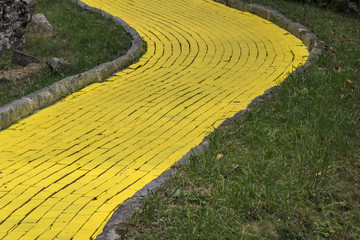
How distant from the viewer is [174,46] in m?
10.7

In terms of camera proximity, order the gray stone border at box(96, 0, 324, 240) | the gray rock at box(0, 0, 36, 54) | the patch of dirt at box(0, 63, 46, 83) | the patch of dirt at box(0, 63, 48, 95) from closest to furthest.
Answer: the gray stone border at box(96, 0, 324, 240)
the patch of dirt at box(0, 63, 48, 95)
the patch of dirt at box(0, 63, 46, 83)
the gray rock at box(0, 0, 36, 54)

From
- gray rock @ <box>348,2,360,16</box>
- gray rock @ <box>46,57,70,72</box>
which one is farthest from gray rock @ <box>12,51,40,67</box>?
gray rock @ <box>348,2,360,16</box>

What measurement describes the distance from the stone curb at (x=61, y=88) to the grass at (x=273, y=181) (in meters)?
2.53

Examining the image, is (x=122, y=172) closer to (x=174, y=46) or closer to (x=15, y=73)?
(x=15, y=73)

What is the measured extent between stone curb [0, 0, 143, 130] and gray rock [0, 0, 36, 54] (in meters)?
1.86

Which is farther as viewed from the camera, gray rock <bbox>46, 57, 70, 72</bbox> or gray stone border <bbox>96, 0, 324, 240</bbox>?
gray rock <bbox>46, 57, 70, 72</bbox>

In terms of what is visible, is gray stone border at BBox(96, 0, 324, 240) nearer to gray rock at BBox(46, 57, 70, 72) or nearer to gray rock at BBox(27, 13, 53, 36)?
gray rock at BBox(46, 57, 70, 72)

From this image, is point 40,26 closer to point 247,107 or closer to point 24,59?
point 24,59

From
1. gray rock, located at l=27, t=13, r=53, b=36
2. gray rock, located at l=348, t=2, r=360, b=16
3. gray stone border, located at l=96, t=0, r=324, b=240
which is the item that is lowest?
gray rock, located at l=27, t=13, r=53, b=36

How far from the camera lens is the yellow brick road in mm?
4879

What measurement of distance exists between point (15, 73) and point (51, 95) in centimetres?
166

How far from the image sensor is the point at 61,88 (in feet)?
26.0

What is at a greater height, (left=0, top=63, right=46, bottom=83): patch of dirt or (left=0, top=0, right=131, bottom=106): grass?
(left=0, top=0, right=131, bottom=106): grass

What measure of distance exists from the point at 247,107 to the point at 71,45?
4.18 meters
